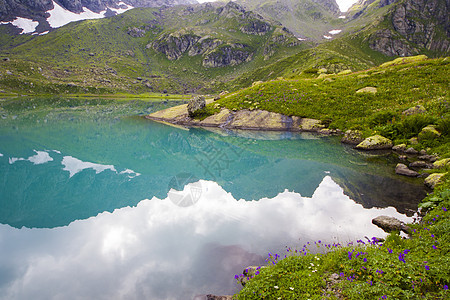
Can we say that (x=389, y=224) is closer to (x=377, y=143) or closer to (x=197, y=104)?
(x=377, y=143)

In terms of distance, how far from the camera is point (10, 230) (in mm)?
14484

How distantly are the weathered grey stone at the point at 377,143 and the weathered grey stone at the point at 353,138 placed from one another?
2977 millimetres

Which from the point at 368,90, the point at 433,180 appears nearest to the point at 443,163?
the point at 433,180

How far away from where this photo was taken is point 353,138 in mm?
32812

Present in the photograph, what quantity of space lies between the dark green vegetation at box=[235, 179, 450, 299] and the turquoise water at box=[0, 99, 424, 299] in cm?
258

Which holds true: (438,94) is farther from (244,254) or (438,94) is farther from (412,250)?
(244,254)

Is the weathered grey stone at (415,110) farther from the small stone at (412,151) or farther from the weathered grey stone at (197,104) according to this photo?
the weathered grey stone at (197,104)

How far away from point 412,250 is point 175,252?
10741 millimetres

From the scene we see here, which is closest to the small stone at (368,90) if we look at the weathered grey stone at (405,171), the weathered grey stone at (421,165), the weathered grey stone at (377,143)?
the weathered grey stone at (377,143)

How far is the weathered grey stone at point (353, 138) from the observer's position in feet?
106

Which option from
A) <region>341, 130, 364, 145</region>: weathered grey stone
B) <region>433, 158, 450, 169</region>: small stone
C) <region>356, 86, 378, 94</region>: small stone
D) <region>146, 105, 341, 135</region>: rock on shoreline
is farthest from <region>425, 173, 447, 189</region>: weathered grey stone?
<region>356, 86, 378, 94</region>: small stone

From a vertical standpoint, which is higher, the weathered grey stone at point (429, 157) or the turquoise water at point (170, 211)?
the weathered grey stone at point (429, 157)

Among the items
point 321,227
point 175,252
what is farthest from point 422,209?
point 175,252

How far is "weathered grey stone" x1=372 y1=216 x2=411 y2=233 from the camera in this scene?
1222cm
